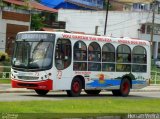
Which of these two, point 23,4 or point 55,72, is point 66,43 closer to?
point 55,72

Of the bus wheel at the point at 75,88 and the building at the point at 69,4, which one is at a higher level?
the building at the point at 69,4

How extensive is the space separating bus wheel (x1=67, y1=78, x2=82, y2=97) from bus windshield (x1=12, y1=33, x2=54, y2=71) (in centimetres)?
196

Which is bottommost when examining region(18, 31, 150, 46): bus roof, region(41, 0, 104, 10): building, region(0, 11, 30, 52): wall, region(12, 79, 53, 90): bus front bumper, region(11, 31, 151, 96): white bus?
region(12, 79, 53, 90): bus front bumper

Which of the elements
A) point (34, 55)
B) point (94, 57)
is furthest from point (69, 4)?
point (34, 55)

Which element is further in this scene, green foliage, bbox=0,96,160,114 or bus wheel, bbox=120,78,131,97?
bus wheel, bbox=120,78,131,97

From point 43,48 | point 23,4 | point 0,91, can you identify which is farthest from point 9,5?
point 43,48

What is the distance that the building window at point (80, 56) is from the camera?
2620cm

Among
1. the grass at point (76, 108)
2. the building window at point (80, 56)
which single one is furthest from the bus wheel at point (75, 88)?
the grass at point (76, 108)

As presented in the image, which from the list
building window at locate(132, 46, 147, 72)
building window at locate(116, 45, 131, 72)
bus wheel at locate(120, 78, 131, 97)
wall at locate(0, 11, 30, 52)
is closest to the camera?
building window at locate(116, 45, 131, 72)

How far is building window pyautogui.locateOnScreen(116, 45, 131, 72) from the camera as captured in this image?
95.2 feet

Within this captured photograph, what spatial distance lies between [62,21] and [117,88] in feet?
165

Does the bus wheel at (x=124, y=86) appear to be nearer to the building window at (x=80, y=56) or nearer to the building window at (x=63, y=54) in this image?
the building window at (x=80, y=56)

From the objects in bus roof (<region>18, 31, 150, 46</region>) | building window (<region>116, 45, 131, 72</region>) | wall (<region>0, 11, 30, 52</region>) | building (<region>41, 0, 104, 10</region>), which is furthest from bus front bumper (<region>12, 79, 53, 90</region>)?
building (<region>41, 0, 104, 10</region>)

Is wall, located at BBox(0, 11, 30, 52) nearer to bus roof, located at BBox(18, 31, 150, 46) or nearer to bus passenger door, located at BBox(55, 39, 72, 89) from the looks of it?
bus roof, located at BBox(18, 31, 150, 46)
